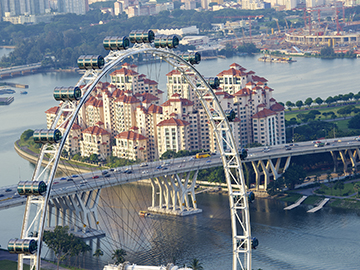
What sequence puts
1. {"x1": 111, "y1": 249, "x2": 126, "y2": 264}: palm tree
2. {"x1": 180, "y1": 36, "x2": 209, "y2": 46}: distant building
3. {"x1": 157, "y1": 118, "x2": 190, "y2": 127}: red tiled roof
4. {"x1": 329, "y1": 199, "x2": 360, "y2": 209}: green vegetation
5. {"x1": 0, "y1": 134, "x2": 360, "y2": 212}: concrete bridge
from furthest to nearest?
{"x1": 180, "y1": 36, "x2": 209, "y2": 46}: distant building, {"x1": 157, "y1": 118, "x2": 190, "y2": 127}: red tiled roof, {"x1": 329, "y1": 199, "x2": 360, "y2": 209}: green vegetation, {"x1": 0, "y1": 134, "x2": 360, "y2": 212}: concrete bridge, {"x1": 111, "y1": 249, "x2": 126, "y2": 264}: palm tree

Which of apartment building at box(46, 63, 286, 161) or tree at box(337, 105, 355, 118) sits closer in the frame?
apartment building at box(46, 63, 286, 161)

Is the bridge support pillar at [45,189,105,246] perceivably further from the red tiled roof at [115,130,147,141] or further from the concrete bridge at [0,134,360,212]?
the red tiled roof at [115,130,147,141]

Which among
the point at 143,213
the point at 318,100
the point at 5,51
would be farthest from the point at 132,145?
the point at 5,51

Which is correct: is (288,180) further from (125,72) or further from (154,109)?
(125,72)

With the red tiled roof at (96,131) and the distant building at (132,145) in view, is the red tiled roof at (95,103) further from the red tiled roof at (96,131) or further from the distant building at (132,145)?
the distant building at (132,145)

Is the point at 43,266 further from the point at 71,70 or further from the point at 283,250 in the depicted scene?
the point at 71,70

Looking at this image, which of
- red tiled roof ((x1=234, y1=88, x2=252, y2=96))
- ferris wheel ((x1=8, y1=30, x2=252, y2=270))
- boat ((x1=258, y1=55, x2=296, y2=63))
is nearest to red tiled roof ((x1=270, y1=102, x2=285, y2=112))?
red tiled roof ((x1=234, y1=88, x2=252, y2=96))

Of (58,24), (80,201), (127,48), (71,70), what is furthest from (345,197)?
(58,24)
